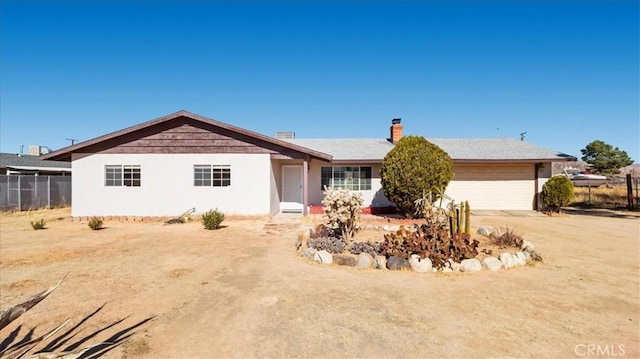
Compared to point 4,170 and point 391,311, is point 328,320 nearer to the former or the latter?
point 391,311

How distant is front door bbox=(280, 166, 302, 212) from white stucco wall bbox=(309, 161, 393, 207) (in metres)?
0.63

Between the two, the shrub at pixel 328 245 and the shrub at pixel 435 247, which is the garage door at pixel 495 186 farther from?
the shrub at pixel 328 245

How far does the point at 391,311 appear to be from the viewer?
Answer: 4.55 meters

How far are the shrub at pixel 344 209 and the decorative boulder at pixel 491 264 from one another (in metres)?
3.21

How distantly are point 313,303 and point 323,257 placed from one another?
2.28 meters

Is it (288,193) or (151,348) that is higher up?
(288,193)

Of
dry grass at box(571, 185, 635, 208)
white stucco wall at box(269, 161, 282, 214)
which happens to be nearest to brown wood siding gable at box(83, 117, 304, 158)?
white stucco wall at box(269, 161, 282, 214)

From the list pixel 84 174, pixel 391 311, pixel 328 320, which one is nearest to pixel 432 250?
pixel 391 311

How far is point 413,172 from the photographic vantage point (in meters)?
12.5

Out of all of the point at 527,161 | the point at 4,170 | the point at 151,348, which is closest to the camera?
the point at 151,348

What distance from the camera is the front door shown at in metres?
16.0

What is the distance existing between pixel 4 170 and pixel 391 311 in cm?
2619

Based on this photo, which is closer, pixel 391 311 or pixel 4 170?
pixel 391 311

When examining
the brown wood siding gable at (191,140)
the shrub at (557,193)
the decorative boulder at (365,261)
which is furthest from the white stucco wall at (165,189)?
the shrub at (557,193)
